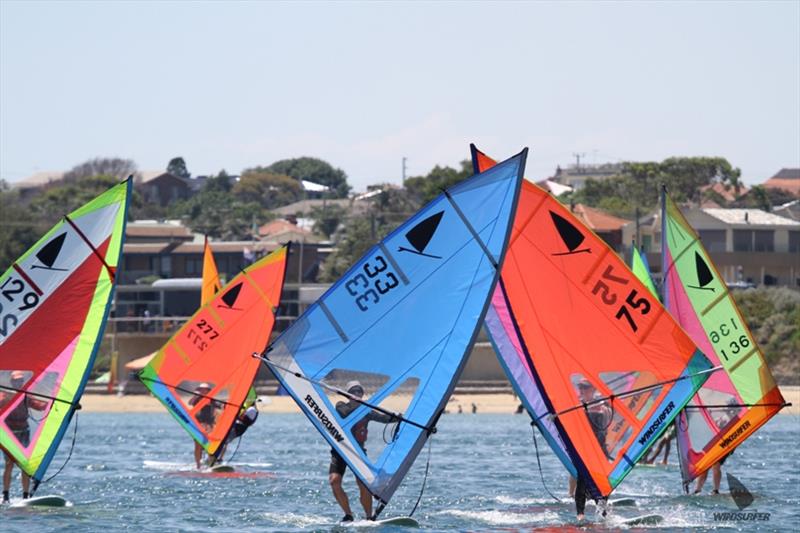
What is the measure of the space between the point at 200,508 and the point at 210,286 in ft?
41.0

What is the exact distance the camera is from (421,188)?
391 feet

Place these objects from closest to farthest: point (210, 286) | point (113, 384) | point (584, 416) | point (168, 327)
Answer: point (584, 416) < point (210, 286) < point (113, 384) < point (168, 327)

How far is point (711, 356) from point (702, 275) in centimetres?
119

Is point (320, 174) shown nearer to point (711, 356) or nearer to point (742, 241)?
Result: point (742, 241)

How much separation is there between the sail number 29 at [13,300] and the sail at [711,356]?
902 cm

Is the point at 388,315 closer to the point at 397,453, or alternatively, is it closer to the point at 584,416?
the point at 397,453

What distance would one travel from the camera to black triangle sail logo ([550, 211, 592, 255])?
1916 cm

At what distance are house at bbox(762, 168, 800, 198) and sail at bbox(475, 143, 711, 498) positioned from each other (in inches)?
4517

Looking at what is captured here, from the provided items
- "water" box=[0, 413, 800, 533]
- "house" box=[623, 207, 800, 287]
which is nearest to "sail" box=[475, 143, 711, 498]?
"water" box=[0, 413, 800, 533]

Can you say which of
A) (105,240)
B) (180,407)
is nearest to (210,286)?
(180,407)

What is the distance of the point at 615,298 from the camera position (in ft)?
63.1

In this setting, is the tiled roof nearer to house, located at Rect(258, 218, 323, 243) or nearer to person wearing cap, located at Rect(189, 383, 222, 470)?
house, located at Rect(258, 218, 323, 243)

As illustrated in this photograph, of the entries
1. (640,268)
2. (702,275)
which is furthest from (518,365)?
(640,268)

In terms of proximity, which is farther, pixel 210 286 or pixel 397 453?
pixel 210 286
